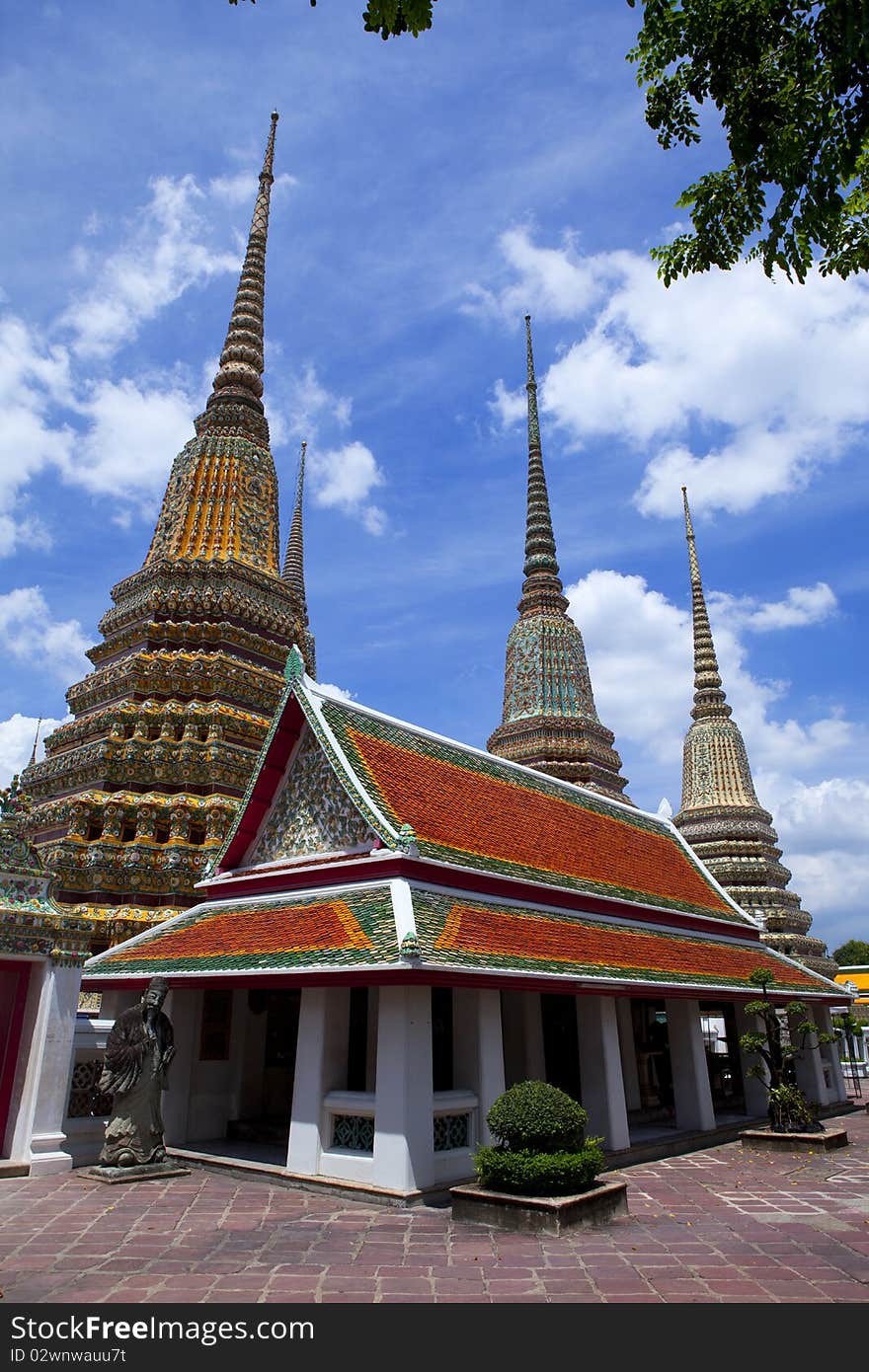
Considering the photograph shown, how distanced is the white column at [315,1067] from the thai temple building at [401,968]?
0.07 feet

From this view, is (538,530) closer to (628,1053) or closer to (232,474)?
(232,474)

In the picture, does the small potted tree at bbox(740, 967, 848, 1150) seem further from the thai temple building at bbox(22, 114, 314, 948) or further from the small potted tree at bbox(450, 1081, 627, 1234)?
the thai temple building at bbox(22, 114, 314, 948)

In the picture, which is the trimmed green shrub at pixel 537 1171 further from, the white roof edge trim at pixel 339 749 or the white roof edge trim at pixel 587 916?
the white roof edge trim at pixel 339 749

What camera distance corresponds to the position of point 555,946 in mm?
11109

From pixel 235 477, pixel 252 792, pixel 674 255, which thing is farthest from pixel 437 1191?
pixel 235 477

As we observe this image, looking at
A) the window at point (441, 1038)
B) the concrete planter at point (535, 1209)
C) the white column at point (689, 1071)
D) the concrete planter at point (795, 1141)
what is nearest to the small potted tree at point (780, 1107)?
the concrete planter at point (795, 1141)

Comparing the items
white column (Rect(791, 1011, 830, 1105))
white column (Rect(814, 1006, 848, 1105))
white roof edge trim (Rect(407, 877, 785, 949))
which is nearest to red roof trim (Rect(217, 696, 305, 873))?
white roof edge trim (Rect(407, 877, 785, 949))

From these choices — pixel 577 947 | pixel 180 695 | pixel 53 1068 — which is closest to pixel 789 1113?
pixel 577 947

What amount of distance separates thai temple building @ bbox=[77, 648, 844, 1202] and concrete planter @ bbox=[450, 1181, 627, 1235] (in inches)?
29.5

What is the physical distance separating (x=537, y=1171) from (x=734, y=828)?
947 inches

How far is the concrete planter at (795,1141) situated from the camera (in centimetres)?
1204
